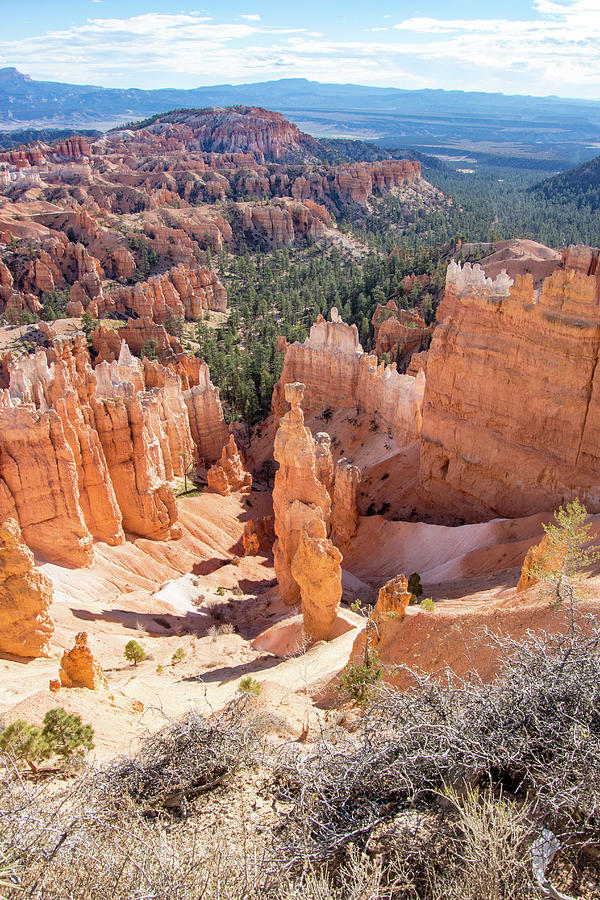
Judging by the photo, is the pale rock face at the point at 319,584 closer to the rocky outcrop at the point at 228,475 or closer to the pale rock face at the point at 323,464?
the pale rock face at the point at 323,464

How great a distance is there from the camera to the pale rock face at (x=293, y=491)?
22.2m

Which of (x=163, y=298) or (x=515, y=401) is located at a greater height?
(x=515, y=401)

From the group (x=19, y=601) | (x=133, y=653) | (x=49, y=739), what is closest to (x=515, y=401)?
(x=133, y=653)

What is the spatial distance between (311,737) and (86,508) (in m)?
17.1

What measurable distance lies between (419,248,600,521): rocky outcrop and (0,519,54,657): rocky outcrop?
668 inches

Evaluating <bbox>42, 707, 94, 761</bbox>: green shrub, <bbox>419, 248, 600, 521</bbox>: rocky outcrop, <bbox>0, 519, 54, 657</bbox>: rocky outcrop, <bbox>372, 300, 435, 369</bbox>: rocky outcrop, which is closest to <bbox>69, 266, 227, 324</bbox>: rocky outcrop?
<bbox>372, 300, 435, 369</bbox>: rocky outcrop

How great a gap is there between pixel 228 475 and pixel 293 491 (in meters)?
12.5

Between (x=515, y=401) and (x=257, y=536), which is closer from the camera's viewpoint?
(x=515, y=401)

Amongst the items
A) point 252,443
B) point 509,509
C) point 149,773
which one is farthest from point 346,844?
point 252,443

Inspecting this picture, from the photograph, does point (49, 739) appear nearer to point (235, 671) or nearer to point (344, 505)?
point (235, 671)

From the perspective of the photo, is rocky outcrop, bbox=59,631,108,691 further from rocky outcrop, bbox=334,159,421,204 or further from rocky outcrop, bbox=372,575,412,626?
rocky outcrop, bbox=334,159,421,204

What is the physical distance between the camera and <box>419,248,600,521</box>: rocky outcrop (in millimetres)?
20953

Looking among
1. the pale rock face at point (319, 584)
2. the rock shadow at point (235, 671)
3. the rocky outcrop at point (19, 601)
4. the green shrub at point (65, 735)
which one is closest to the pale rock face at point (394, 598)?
the pale rock face at point (319, 584)

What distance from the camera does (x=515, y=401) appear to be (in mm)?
23281
